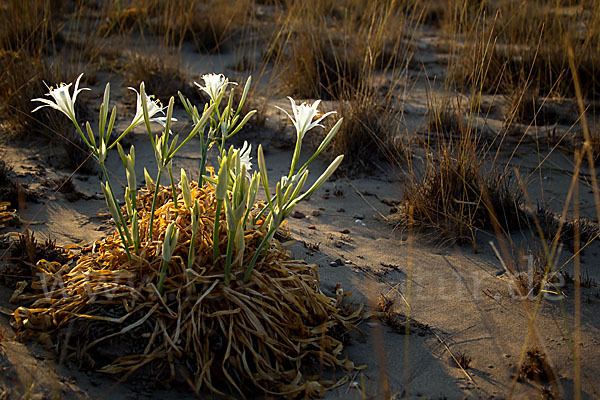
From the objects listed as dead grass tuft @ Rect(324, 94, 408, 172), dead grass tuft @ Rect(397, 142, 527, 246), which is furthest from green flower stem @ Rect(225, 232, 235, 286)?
dead grass tuft @ Rect(324, 94, 408, 172)

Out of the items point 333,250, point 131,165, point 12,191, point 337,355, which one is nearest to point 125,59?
point 12,191

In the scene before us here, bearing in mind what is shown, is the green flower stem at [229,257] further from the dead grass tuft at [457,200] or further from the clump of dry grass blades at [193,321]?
the dead grass tuft at [457,200]

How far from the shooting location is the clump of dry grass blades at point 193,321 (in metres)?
1.83

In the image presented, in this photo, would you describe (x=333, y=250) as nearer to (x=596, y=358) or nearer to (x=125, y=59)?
(x=596, y=358)

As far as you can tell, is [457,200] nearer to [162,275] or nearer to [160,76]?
[162,275]

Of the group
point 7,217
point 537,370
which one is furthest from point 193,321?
point 7,217

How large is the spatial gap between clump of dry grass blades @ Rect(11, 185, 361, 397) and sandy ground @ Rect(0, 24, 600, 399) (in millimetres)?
74

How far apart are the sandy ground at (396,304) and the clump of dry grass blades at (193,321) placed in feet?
0.24

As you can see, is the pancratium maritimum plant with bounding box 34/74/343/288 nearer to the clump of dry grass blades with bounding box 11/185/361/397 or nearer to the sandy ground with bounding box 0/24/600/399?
the clump of dry grass blades with bounding box 11/185/361/397

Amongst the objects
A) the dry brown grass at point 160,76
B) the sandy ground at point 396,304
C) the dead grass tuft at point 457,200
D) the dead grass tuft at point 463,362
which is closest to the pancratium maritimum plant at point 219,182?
the sandy ground at point 396,304

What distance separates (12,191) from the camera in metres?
2.86

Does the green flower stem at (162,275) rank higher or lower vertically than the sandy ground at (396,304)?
higher

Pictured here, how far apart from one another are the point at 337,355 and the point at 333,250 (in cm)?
81

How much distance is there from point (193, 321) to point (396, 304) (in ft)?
3.08
